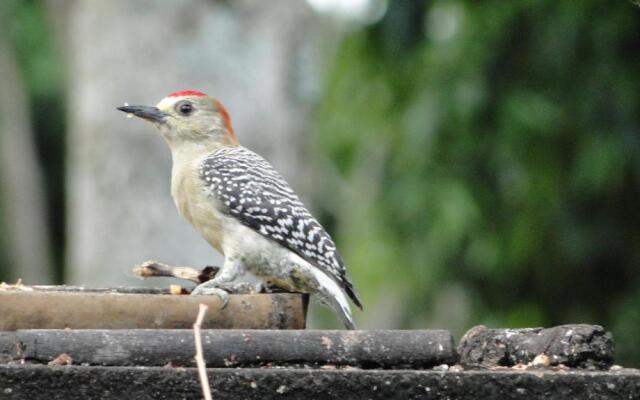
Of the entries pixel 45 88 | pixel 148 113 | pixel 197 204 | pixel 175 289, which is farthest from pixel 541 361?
pixel 45 88

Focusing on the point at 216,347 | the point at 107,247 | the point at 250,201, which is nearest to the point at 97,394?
the point at 216,347

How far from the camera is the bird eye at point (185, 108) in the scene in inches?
260

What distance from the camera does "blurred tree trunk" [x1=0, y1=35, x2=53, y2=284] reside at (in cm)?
1972

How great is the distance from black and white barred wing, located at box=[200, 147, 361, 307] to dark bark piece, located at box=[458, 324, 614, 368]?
2576 millimetres

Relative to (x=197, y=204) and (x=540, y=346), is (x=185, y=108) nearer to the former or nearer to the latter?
(x=197, y=204)

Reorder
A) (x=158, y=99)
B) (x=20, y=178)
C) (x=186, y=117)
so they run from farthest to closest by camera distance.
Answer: (x=20, y=178) < (x=158, y=99) < (x=186, y=117)

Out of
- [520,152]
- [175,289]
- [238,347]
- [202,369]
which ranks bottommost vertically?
[202,369]

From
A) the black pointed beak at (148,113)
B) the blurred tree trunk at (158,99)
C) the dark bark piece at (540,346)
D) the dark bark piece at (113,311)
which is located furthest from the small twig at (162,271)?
the blurred tree trunk at (158,99)

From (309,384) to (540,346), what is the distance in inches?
28.4

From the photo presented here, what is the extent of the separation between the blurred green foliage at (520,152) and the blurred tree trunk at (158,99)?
832 millimetres

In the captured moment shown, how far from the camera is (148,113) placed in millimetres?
6430

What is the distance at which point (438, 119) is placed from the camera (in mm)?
9617

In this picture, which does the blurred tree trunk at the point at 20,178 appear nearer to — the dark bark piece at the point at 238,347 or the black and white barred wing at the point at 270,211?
the black and white barred wing at the point at 270,211

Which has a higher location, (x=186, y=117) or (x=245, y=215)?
(x=186, y=117)
